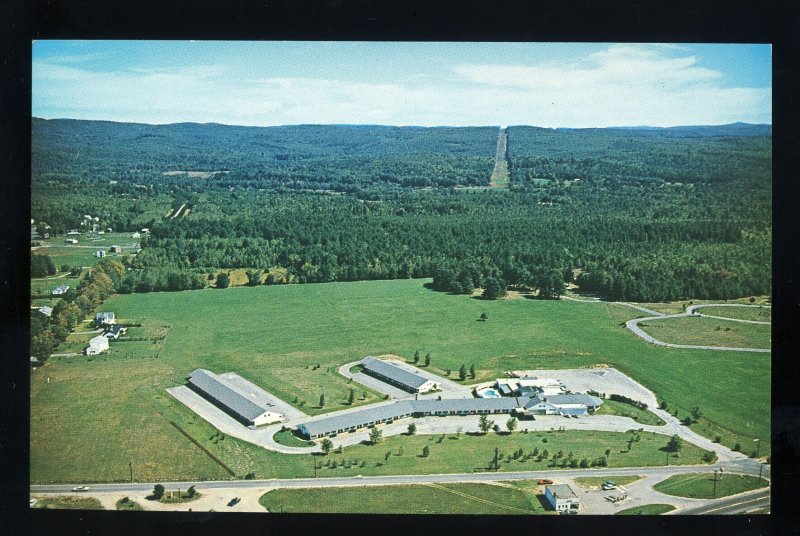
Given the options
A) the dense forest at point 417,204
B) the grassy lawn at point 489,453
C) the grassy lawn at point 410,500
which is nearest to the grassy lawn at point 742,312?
the dense forest at point 417,204

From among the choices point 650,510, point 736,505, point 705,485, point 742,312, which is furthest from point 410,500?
point 742,312

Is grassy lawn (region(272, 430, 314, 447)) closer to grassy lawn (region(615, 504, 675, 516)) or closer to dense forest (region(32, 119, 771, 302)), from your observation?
dense forest (region(32, 119, 771, 302))

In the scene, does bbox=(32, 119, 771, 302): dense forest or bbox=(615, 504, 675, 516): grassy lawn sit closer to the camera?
bbox=(615, 504, 675, 516): grassy lawn

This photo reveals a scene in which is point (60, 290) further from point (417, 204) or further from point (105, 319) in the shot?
point (417, 204)

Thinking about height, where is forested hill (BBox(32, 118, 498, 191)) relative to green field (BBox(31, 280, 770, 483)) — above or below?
above

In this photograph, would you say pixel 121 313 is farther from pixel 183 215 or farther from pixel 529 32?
pixel 529 32

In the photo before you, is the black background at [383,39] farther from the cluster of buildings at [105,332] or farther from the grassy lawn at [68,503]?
the cluster of buildings at [105,332]

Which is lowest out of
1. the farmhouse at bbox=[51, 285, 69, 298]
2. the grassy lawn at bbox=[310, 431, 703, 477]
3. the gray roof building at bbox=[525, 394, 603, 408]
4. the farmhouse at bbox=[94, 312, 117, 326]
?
the grassy lawn at bbox=[310, 431, 703, 477]

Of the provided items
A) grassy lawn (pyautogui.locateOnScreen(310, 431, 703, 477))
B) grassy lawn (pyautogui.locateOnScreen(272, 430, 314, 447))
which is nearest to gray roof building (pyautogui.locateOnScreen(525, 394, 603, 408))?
grassy lawn (pyautogui.locateOnScreen(310, 431, 703, 477))
